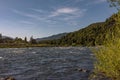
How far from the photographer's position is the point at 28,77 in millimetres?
35000

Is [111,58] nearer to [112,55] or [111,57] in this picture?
[111,57]

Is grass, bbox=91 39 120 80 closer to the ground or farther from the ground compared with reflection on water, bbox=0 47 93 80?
farther from the ground

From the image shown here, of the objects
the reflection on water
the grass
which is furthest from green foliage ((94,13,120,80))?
the reflection on water

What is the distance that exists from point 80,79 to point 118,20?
14.9 m

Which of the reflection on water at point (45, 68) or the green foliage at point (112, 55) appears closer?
the green foliage at point (112, 55)

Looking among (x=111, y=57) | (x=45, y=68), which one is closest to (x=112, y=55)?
(x=111, y=57)

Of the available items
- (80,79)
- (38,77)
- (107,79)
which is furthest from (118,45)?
(38,77)

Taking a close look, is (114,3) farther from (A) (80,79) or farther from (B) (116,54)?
(A) (80,79)

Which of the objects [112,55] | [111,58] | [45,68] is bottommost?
[45,68]

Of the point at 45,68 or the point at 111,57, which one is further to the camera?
the point at 45,68

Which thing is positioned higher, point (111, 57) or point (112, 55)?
point (112, 55)

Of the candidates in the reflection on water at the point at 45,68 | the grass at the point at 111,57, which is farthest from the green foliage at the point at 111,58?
the reflection on water at the point at 45,68

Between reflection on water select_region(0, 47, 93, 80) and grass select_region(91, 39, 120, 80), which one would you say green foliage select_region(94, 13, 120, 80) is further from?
reflection on water select_region(0, 47, 93, 80)

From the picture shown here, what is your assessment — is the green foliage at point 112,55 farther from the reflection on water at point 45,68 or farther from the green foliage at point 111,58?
the reflection on water at point 45,68
